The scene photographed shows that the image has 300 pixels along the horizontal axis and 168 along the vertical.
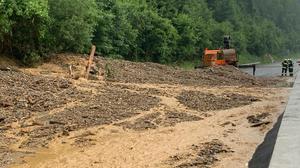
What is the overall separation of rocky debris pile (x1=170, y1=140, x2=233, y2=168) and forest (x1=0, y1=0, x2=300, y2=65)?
12.5 m

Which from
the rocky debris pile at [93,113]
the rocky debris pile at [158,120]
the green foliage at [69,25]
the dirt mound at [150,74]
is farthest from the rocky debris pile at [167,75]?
the rocky debris pile at [158,120]

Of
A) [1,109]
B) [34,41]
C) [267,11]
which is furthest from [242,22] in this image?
[1,109]

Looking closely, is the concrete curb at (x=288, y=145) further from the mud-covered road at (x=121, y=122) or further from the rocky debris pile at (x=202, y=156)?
the rocky debris pile at (x=202, y=156)

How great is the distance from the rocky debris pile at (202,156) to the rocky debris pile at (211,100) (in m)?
6.74

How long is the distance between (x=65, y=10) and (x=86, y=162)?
16757mm

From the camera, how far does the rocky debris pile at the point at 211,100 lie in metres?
19.5

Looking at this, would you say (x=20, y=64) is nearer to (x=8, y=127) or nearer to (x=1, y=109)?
(x=1, y=109)

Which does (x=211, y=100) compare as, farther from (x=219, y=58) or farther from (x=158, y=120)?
(x=219, y=58)

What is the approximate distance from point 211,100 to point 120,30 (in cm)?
1927

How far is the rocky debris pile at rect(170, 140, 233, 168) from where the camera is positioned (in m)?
10.3

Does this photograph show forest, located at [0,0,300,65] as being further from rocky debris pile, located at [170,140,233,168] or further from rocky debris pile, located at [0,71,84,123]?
rocky debris pile, located at [170,140,233,168]

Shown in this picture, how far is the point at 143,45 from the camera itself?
48.7 metres

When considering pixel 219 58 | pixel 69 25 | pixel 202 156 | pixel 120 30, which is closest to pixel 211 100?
pixel 69 25

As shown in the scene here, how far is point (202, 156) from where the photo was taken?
11.1 meters
